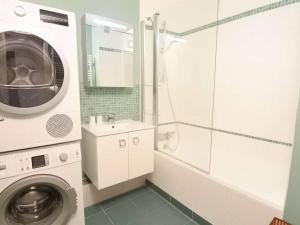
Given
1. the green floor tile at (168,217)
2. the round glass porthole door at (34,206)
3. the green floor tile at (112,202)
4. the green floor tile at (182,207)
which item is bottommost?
the green floor tile at (168,217)

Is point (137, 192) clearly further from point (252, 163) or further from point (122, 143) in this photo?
point (252, 163)

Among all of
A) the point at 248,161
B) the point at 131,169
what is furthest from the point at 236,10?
the point at 131,169

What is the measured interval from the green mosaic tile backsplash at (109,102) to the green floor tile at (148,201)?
867 mm

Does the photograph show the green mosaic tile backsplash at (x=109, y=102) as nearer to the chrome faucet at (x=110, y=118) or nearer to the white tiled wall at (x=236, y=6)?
the chrome faucet at (x=110, y=118)

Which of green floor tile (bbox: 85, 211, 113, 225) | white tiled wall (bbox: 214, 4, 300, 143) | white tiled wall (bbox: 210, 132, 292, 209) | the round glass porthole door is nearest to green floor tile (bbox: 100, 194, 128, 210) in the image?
green floor tile (bbox: 85, 211, 113, 225)

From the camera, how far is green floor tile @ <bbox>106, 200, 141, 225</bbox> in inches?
66.1

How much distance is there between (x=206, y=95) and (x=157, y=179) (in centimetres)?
113

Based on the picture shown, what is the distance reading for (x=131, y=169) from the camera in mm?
1784

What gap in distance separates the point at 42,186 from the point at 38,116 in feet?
1.51

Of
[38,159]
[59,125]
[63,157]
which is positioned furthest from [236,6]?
[38,159]

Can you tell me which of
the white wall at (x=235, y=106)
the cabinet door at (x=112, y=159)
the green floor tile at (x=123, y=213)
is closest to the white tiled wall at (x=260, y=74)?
the white wall at (x=235, y=106)

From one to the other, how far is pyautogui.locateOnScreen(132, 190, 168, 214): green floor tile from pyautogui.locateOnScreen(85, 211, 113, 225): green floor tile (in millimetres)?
335

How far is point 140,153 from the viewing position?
183 centimetres

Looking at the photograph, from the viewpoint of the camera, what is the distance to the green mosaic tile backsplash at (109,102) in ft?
6.07
